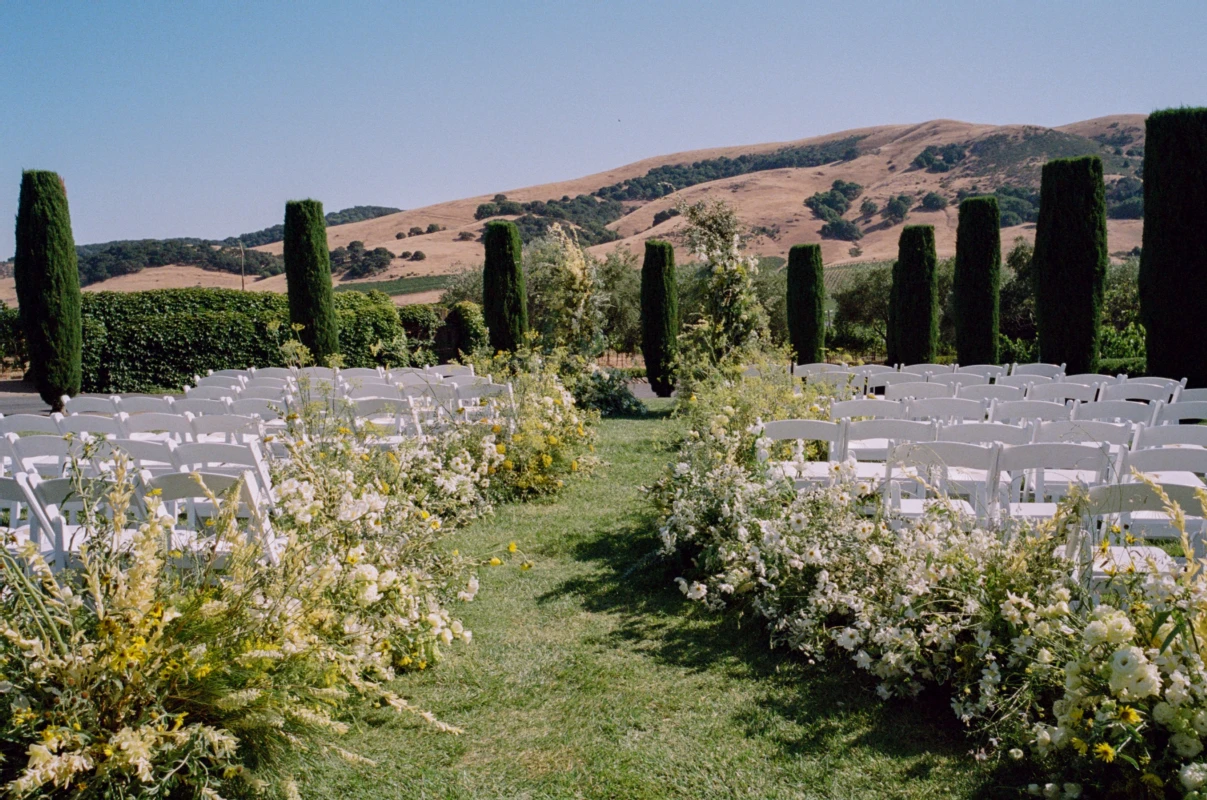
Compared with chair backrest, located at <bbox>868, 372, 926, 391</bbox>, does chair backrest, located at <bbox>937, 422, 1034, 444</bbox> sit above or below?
above

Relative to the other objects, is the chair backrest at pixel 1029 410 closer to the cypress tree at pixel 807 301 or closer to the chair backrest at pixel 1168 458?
the chair backrest at pixel 1168 458

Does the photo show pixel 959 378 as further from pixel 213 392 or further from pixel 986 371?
pixel 213 392

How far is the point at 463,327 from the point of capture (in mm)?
20641

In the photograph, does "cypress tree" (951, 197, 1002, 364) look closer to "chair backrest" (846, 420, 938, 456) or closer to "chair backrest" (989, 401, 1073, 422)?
"chair backrest" (989, 401, 1073, 422)

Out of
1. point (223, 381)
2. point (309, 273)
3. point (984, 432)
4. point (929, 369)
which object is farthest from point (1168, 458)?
point (309, 273)

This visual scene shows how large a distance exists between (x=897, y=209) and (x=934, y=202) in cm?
288

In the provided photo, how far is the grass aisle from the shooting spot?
112 inches

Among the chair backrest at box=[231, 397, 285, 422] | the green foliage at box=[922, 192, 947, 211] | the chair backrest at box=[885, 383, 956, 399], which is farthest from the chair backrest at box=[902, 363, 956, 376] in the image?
the green foliage at box=[922, 192, 947, 211]

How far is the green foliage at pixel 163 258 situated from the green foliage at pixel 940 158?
5834 centimetres

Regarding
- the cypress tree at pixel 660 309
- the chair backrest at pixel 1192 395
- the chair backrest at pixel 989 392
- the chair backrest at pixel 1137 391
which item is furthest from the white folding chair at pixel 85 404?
the cypress tree at pixel 660 309

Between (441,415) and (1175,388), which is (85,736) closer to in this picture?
(441,415)

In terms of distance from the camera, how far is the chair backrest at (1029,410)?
5.82 meters

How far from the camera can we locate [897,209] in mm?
63812

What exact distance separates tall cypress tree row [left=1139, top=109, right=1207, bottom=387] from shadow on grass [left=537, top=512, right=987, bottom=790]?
10.2 meters
